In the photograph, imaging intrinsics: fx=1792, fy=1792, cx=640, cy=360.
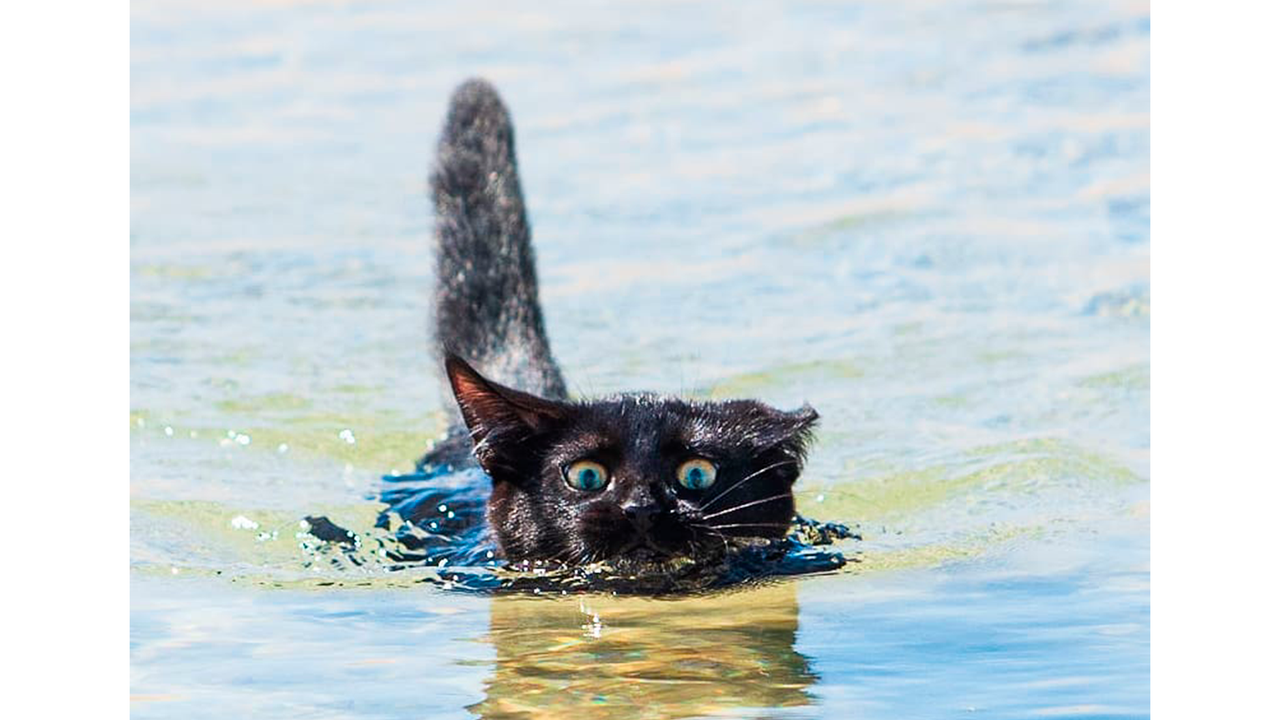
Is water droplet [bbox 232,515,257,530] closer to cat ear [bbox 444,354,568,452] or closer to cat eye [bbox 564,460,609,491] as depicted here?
cat ear [bbox 444,354,568,452]

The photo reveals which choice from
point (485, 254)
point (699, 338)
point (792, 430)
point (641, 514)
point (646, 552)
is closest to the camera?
point (641, 514)

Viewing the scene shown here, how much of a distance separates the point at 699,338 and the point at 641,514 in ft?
10.9

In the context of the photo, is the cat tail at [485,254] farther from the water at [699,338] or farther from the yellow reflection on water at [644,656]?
the yellow reflection on water at [644,656]

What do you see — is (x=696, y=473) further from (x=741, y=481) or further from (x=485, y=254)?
(x=485, y=254)

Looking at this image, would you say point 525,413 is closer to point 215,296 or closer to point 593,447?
point 593,447

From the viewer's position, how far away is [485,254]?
22.1 feet

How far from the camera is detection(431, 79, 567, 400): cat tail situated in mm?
6672

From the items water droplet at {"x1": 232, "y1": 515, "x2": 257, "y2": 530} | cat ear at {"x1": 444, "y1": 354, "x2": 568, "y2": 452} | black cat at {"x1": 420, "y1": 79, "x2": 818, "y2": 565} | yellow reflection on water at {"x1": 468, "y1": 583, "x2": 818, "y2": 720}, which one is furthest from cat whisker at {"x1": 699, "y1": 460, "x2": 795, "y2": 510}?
water droplet at {"x1": 232, "y1": 515, "x2": 257, "y2": 530}

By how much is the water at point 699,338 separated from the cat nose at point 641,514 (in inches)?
9.8

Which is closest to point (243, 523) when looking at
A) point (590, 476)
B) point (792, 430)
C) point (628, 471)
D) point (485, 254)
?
point (485, 254)

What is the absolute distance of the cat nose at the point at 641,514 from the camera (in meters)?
4.94

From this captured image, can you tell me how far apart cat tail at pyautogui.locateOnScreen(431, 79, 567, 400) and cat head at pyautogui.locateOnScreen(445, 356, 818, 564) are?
4.17ft

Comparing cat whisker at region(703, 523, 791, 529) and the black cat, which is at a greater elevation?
the black cat

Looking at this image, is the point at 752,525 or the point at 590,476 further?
the point at 752,525
